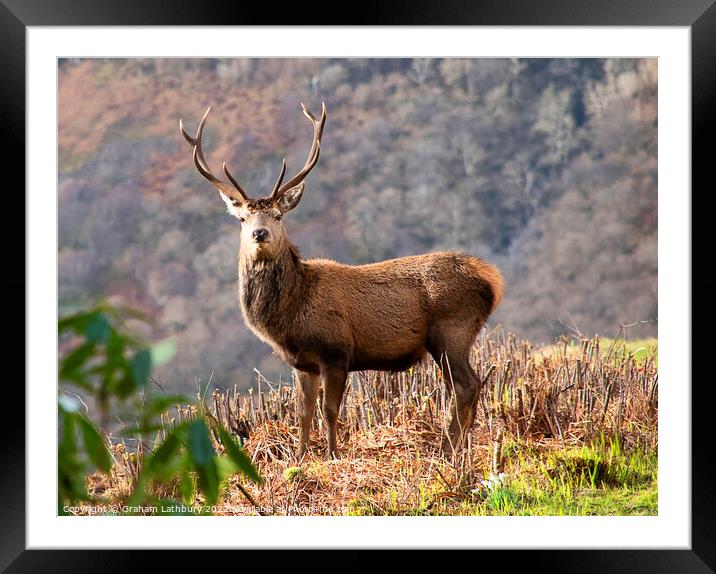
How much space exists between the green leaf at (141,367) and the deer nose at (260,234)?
4435 mm

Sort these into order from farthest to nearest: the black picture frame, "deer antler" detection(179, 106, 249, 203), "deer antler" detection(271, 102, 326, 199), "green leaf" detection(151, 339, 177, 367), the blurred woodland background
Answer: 1. the blurred woodland background
2. "deer antler" detection(271, 102, 326, 199)
3. "deer antler" detection(179, 106, 249, 203)
4. the black picture frame
5. "green leaf" detection(151, 339, 177, 367)

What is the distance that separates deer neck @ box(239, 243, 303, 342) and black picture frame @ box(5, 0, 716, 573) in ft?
6.42

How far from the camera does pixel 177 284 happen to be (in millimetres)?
6848

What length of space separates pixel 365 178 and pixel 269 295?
1.51 m

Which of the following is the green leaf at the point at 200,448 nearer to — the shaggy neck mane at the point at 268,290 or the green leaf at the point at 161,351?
the green leaf at the point at 161,351

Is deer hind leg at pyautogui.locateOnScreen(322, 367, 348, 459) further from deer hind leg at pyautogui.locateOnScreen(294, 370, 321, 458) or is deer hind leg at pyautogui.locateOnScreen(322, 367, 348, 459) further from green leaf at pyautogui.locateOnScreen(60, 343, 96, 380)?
green leaf at pyautogui.locateOnScreen(60, 343, 96, 380)

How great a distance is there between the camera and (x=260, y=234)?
5855mm

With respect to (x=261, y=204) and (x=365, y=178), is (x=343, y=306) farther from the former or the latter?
(x=365, y=178)

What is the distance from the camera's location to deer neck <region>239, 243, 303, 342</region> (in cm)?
612

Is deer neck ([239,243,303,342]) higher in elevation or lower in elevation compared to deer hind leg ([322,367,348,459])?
higher

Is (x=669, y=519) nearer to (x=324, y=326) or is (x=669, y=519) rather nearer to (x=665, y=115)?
(x=665, y=115)

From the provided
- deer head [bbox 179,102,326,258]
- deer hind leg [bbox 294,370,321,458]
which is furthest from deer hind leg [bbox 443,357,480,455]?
deer head [bbox 179,102,326,258]
